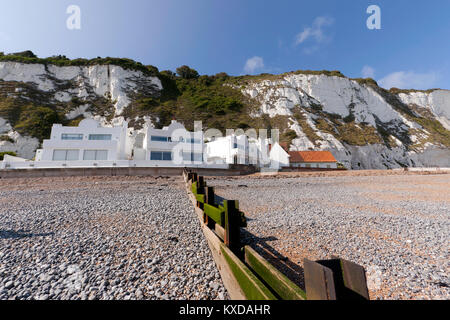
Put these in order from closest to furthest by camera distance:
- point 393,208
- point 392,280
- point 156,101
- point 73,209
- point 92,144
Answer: point 392,280
point 73,209
point 393,208
point 92,144
point 156,101

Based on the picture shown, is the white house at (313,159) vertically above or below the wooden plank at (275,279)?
above

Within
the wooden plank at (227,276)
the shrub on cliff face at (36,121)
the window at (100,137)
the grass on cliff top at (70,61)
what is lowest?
the wooden plank at (227,276)

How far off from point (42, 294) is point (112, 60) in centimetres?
7477

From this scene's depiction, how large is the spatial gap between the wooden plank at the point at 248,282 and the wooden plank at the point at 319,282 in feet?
1.35

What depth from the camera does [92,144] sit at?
82.8ft

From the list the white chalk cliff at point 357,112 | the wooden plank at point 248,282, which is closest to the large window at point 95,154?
the wooden plank at point 248,282

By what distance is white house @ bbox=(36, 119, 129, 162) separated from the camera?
79.4ft

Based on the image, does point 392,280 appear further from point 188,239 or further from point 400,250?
point 188,239

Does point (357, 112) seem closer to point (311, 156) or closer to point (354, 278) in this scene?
point (311, 156)

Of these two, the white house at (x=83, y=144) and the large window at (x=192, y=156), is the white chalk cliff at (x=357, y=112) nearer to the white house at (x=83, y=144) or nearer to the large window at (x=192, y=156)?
the large window at (x=192, y=156)

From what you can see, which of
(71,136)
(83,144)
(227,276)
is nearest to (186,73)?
(71,136)

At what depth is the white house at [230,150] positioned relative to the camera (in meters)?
33.3

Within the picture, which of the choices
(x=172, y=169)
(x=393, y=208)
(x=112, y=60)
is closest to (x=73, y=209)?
(x=393, y=208)

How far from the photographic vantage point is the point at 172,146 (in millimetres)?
27672
